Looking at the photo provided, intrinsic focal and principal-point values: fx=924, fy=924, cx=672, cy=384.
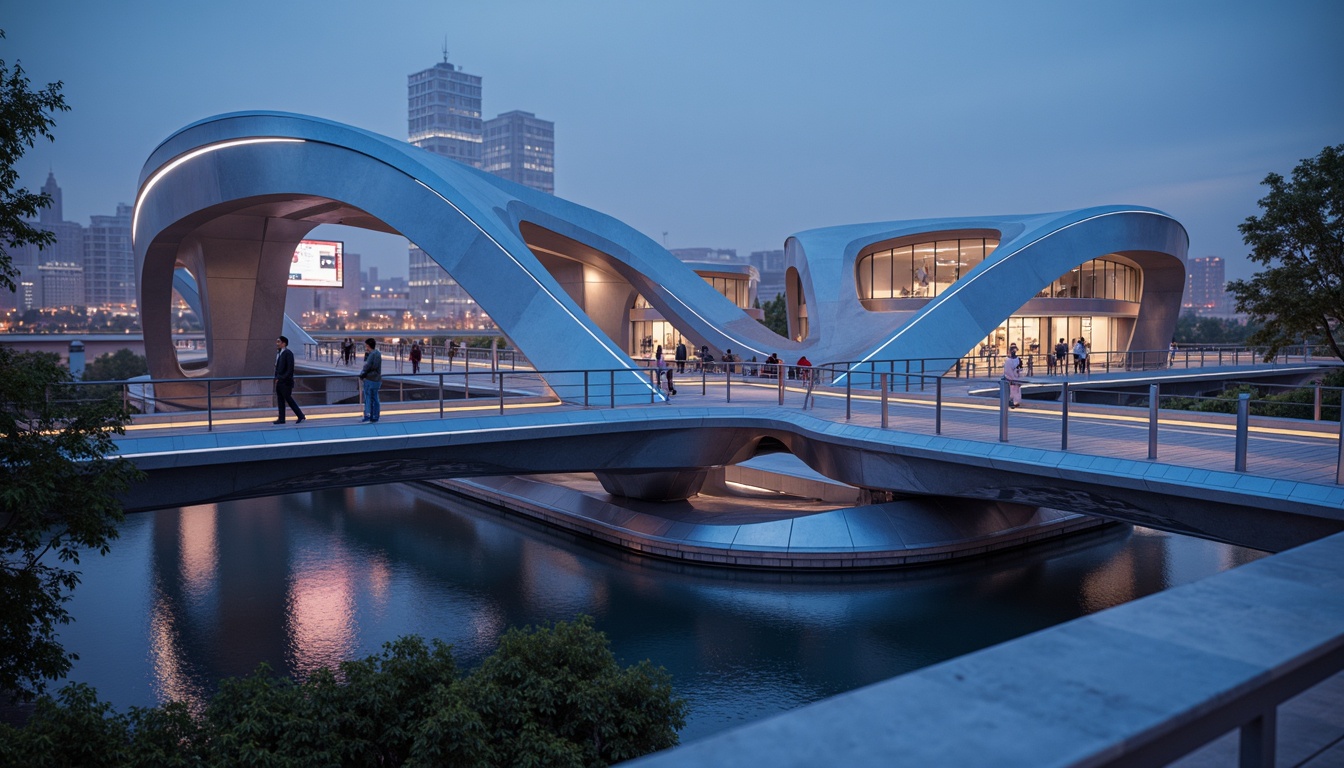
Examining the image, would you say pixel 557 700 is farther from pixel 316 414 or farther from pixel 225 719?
pixel 316 414

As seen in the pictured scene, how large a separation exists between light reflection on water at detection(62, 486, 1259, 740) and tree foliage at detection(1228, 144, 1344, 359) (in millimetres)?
8344

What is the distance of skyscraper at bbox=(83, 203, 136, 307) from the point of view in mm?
164125

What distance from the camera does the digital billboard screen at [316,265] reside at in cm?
5697

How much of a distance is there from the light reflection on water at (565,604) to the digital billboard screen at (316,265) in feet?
117

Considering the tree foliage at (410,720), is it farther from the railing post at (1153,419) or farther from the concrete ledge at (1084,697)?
the concrete ledge at (1084,697)

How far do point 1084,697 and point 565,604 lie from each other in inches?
654

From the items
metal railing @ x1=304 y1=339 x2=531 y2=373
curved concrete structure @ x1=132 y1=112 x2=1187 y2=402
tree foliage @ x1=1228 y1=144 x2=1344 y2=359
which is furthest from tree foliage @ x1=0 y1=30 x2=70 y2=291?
tree foliage @ x1=1228 y1=144 x2=1344 y2=359

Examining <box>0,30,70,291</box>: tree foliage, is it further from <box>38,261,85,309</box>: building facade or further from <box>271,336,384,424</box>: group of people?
<box>38,261,85,309</box>: building facade

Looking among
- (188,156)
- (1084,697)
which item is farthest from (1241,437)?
(188,156)

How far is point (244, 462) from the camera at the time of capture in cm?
1412

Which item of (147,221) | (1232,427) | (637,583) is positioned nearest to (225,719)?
(637,583)

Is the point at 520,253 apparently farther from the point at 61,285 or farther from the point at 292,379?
the point at 61,285

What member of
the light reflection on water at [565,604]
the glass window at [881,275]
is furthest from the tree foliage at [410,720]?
the glass window at [881,275]

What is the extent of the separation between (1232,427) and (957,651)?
19.1 ft
